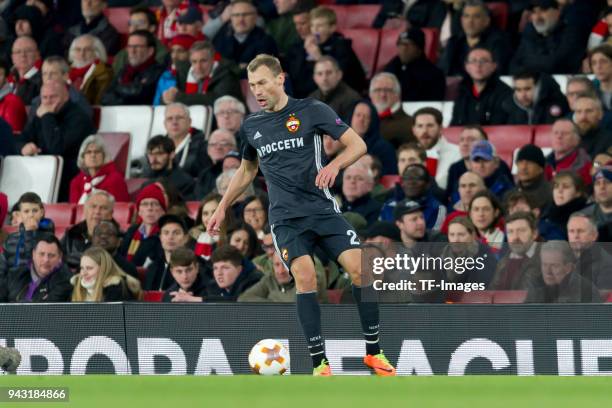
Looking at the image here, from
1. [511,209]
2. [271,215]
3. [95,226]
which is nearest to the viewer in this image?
[271,215]

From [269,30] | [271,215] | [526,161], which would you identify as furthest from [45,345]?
[269,30]

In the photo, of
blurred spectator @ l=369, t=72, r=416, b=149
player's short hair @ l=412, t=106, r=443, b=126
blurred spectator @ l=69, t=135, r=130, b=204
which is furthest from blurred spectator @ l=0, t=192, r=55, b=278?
player's short hair @ l=412, t=106, r=443, b=126

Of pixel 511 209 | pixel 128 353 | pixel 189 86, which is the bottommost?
pixel 128 353

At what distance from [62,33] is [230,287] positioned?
6.61 m

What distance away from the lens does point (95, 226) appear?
515 inches

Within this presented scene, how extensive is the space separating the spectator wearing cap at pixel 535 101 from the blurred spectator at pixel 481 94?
4.1 inches

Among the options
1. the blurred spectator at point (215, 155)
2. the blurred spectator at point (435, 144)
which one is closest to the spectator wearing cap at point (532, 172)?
the blurred spectator at point (435, 144)

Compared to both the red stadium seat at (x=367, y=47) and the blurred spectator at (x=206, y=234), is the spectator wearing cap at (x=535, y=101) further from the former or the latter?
the blurred spectator at (x=206, y=234)

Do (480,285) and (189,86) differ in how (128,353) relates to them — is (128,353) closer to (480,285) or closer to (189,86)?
(480,285)

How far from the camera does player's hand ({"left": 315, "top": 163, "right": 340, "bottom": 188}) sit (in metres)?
8.95

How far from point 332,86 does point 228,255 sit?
3.44 metres

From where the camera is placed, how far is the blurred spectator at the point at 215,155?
1411 centimetres

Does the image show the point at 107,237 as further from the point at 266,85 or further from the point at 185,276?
the point at 266,85

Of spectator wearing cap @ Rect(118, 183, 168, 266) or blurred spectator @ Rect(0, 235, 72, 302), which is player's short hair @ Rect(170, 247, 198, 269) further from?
spectator wearing cap @ Rect(118, 183, 168, 266)
